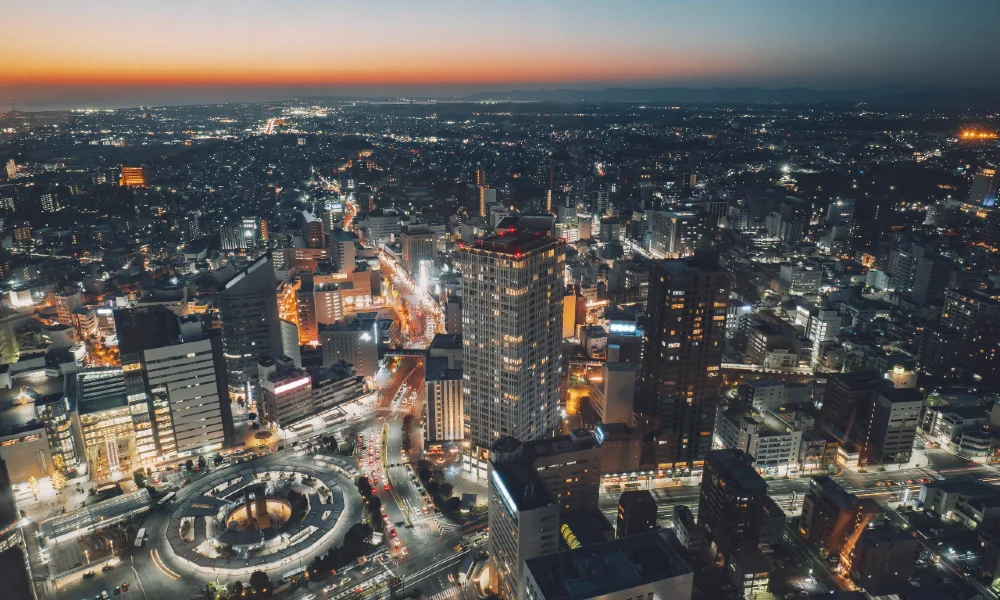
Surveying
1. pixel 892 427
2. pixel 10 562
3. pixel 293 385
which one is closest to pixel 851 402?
pixel 892 427

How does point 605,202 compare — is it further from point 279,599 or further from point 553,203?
point 279,599

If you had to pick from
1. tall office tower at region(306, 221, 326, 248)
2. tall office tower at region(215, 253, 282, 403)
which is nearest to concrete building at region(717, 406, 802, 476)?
tall office tower at region(215, 253, 282, 403)

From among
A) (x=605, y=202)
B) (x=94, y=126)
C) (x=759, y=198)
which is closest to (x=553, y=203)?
(x=605, y=202)

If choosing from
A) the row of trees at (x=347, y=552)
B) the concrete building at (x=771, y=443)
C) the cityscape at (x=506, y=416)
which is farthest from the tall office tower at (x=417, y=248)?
the row of trees at (x=347, y=552)

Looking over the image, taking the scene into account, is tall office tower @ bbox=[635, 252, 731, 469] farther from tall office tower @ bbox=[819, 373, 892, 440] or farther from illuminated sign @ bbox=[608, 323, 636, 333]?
illuminated sign @ bbox=[608, 323, 636, 333]

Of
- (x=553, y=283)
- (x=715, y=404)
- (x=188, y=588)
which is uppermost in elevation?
(x=553, y=283)

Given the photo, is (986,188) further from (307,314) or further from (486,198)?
(307,314)

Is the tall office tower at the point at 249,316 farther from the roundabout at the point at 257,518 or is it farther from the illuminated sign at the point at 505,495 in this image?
the illuminated sign at the point at 505,495
